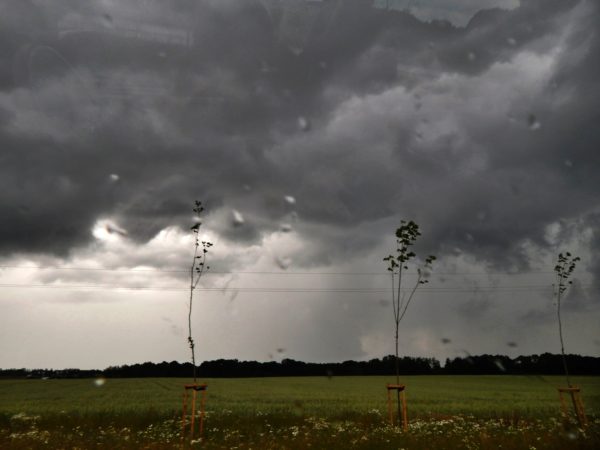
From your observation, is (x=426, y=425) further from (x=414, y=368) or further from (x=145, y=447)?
(x=414, y=368)

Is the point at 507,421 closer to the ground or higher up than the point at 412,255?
closer to the ground

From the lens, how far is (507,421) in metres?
20.9

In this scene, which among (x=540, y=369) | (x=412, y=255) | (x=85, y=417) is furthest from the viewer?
(x=540, y=369)

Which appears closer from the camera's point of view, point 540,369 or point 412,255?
point 412,255

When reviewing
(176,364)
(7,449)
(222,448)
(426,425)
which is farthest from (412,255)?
(176,364)

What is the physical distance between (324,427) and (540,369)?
8727 cm

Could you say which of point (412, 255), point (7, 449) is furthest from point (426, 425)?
point (7, 449)

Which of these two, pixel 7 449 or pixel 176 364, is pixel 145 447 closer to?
pixel 7 449

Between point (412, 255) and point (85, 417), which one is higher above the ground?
point (412, 255)

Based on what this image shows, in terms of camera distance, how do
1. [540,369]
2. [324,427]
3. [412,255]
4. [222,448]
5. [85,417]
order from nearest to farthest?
[222,448], [324,427], [412,255], [85,417], [540,369]

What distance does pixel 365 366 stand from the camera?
345ft

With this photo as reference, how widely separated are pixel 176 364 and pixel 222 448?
93.5 m

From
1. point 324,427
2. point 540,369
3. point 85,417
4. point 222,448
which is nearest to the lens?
point 222,448

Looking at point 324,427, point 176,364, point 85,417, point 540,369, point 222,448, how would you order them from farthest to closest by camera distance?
point 176,364 → point 540,369 → point 85,417 → point 324,427 → point 222,448
